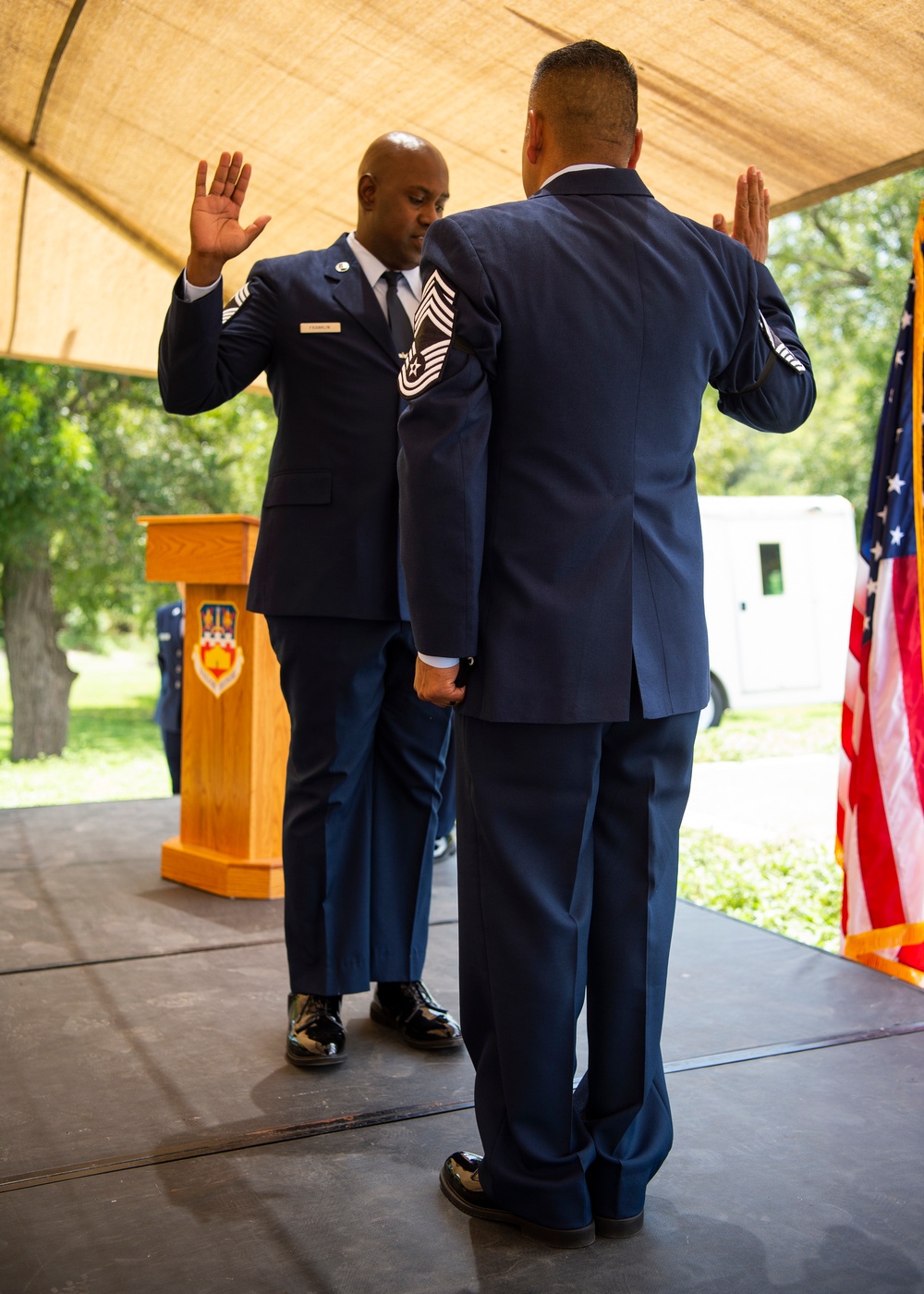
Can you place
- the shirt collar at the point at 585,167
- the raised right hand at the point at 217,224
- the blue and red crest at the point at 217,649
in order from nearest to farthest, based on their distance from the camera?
the shirt collar at the point at 585,167
the raised right hand at the point at 217,224
the blue and red crest at the point at 217,649

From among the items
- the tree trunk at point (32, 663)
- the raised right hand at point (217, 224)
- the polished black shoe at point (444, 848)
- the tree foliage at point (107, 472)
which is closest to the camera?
the raised right hand at point (217, 224)

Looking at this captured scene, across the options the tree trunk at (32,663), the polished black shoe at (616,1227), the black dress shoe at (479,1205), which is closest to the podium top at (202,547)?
the black dress shoe at (479,1205)

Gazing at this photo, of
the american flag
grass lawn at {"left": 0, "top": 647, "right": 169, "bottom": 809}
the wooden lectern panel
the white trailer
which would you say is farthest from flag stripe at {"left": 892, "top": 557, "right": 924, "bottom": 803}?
the white trailer

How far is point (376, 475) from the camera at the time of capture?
2459mm

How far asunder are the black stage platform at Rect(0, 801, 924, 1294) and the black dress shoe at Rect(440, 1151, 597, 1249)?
2 cm

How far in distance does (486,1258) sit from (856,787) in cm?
186

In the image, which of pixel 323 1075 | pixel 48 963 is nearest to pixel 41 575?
pixel 48 963

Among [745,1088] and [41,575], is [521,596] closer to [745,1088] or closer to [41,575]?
[745,1088]

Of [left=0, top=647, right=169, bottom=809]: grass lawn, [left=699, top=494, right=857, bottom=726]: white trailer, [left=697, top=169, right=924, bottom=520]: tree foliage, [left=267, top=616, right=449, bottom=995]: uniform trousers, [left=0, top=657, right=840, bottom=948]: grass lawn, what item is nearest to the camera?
[left=267, top=616, right=449, bottom=995]: uniform trousers

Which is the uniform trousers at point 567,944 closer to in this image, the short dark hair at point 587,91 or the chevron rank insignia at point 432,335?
the chevron rank insignia at point 432,335

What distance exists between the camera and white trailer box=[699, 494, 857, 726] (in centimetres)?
1152

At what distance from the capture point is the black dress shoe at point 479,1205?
1.72 meters

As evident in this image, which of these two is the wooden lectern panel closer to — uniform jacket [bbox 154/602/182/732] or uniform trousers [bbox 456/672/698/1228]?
uniform jacket [bbox 154/602/182/732]

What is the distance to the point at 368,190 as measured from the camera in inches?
99.8
